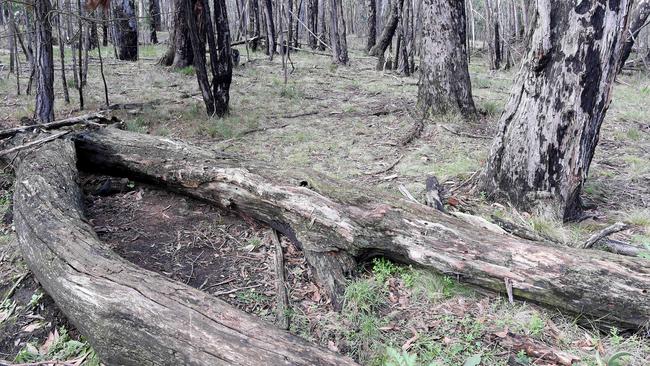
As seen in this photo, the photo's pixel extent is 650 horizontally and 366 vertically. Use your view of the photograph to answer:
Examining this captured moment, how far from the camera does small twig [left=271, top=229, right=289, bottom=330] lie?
10.3ft

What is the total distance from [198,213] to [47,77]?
336 cm

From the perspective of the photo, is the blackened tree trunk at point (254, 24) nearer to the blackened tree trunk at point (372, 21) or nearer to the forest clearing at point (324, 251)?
the blackened tree trunk at point (372, 21)

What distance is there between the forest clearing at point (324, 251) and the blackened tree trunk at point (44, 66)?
53cm

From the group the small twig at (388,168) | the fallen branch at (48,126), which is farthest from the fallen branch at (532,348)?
the fallen branch at (48,126)

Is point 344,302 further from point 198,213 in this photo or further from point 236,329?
point 198,213

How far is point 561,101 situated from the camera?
4043mm

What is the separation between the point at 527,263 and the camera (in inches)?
120

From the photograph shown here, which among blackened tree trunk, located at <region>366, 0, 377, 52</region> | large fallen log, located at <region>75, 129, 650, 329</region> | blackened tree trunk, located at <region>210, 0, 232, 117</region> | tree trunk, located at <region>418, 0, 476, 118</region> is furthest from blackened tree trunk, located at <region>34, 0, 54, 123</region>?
blackened tree trunk, located at <region>366, 0, 377, 52</region>

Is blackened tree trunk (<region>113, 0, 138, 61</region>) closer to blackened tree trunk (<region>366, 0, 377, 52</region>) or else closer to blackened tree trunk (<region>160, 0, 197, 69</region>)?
blackened tree trunk (<region>160, 0, 197, 69</region>)

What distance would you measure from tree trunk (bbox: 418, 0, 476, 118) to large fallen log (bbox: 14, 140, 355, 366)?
5449 millimetres

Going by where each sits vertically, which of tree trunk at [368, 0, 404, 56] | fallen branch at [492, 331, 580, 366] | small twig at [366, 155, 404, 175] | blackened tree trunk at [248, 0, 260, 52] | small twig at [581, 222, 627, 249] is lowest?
fallen branch at [492, 331, 580, 366]

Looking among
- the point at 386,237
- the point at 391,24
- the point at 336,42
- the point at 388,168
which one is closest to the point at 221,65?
the point at 388,168

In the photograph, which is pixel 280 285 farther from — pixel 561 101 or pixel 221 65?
pixel 221 65

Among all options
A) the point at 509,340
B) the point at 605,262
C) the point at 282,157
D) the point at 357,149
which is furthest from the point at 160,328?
the point at 357,149
